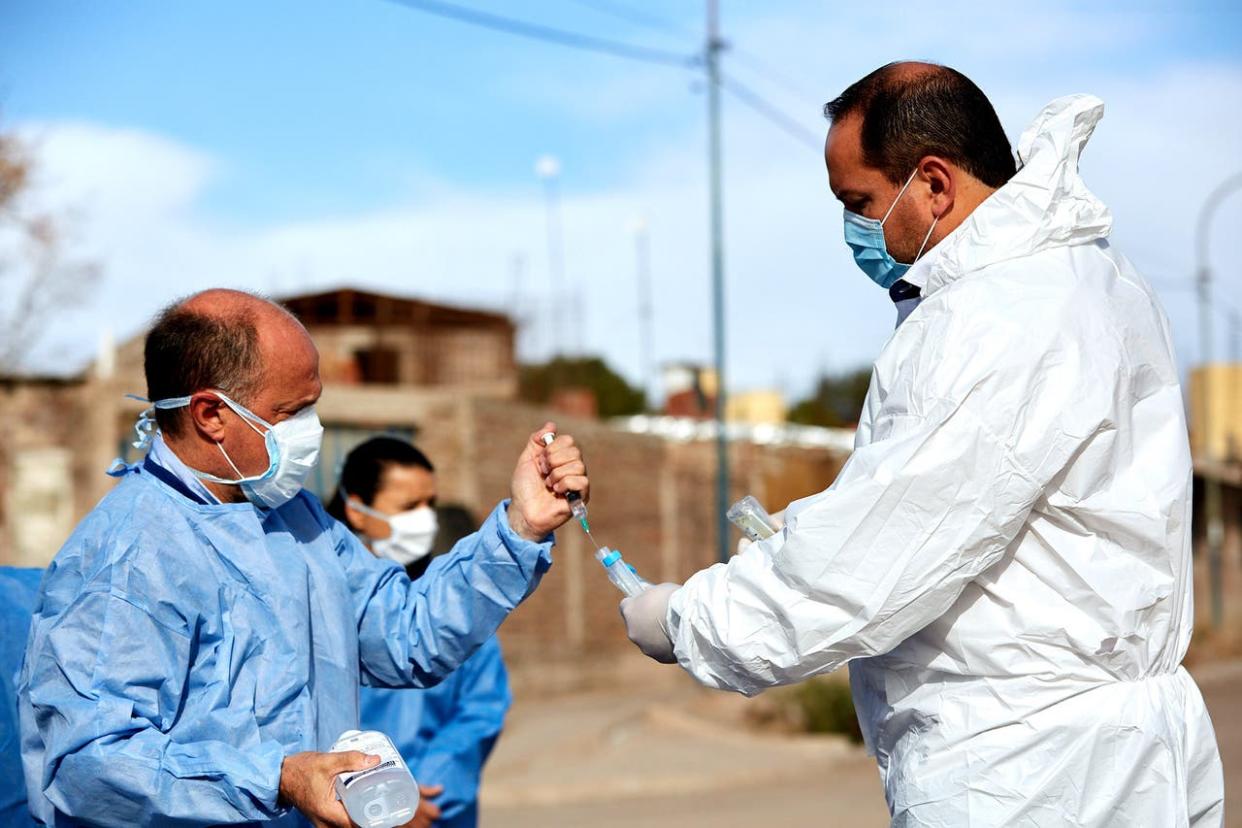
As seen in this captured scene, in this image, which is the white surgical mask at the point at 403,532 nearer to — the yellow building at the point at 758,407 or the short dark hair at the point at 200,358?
the short dark hair at the point at 200,358

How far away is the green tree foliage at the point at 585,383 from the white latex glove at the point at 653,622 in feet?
70.2

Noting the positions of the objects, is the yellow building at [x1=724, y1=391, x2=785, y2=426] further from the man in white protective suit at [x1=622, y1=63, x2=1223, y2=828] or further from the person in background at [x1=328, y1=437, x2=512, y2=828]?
the man in white protective suit at [x1=622, y1=63, x2=1223, y2=828]

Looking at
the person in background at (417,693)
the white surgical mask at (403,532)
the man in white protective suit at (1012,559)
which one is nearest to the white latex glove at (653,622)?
the man in white protective suit at (1012,559)

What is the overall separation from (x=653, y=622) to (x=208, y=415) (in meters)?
1.02

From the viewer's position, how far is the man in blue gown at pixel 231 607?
2633mm

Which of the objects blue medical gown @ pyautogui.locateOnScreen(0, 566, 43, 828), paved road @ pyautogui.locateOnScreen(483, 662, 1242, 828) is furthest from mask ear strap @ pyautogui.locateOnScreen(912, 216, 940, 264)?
paved road @ pyautogui.locateOnScreen(483, 662, 1242, 828)

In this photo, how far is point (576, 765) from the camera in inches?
512

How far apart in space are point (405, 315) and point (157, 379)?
21679 millimetres

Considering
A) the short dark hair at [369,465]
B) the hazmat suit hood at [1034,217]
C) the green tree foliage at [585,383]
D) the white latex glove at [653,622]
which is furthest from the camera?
the green tree foliage at [585,383]

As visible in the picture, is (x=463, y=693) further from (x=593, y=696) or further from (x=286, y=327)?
(x=593, y=696)

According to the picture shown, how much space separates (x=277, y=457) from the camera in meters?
3.07

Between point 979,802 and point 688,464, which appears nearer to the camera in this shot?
point 979,802

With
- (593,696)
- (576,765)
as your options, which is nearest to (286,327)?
(576,765)

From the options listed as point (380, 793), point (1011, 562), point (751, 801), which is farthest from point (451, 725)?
point (751, 801)
